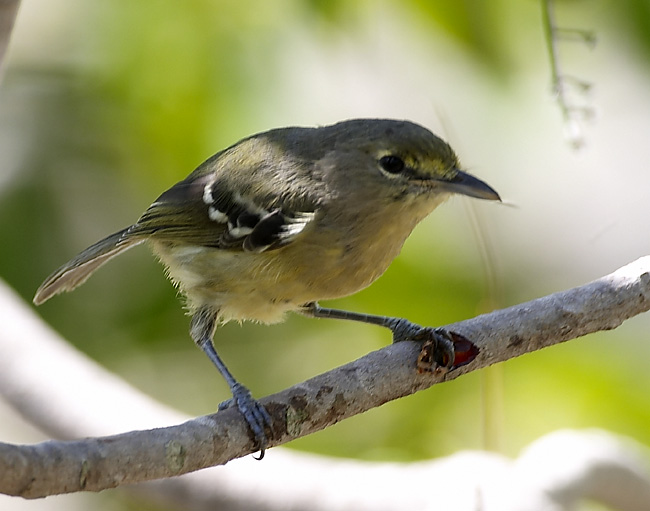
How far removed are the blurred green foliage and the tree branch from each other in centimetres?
72

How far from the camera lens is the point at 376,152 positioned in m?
2.39

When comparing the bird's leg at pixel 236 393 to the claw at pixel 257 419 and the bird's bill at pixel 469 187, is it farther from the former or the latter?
the bird's bill at pixel 469 187

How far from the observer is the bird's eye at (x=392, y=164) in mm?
2332

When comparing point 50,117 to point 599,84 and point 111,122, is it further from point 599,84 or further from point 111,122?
point 599,84

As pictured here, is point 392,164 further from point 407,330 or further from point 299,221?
point 407,330

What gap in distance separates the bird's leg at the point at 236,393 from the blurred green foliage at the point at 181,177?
0.72 meters

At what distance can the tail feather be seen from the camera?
8.70ft

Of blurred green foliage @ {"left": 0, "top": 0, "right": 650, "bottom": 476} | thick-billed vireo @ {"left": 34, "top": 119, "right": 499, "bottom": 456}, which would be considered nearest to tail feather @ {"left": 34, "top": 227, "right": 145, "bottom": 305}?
thick-billed vireo @ {"left": 34, "top": 119, "right": 499, "bottom": 456}

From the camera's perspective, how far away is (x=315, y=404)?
1.91 metres

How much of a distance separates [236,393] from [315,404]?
1.17 ft

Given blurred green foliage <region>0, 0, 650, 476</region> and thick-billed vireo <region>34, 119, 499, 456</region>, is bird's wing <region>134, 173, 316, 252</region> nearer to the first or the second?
thick-billed vireo <region>34, 119, 499, 456</region>

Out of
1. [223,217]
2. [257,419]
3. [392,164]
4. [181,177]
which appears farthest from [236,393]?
[181,177]

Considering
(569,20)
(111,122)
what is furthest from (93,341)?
(569,20)

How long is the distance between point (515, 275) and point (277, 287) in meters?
1.27
